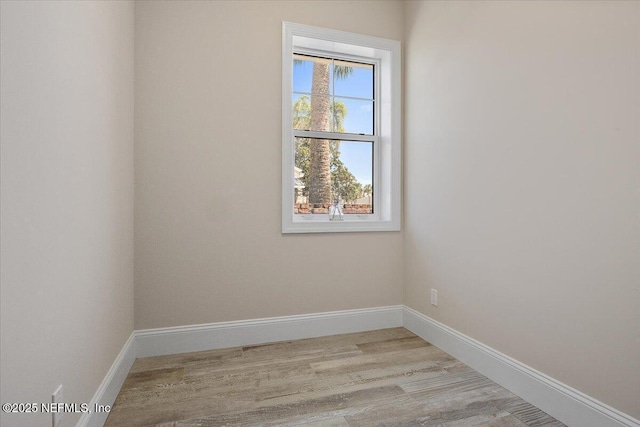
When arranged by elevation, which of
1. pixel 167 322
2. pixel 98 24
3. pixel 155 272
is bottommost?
pixel 167 322

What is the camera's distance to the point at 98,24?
5.22ft

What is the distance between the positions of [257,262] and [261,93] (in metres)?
1.27

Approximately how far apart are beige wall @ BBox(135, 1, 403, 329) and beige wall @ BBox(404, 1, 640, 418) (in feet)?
3.14

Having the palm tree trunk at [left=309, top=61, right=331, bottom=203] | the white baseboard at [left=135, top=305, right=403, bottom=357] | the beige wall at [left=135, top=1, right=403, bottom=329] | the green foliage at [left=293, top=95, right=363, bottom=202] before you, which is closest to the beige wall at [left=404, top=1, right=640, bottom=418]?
the white baseboard at [left=135, top=305, right=403, bottom=357]

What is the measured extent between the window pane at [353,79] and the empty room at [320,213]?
19 mm

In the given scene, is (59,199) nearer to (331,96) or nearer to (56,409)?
(56,409)

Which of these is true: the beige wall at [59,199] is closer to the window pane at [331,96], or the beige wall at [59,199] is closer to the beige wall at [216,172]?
the beige wall at [216,172]

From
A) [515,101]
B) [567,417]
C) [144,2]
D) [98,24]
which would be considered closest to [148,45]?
[144,2]

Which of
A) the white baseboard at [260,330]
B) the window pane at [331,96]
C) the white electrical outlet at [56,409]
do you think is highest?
the window pane at [331,96]

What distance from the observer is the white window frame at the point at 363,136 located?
2.59 meters

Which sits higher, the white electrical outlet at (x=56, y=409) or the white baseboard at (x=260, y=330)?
the white electrical outlet at (x=56, y=409)

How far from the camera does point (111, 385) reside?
5.67 ft

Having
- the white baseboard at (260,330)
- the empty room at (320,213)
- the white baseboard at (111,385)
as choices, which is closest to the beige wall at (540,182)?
the empty room at (320,213)

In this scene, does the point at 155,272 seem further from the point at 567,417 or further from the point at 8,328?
the point at 567,417
